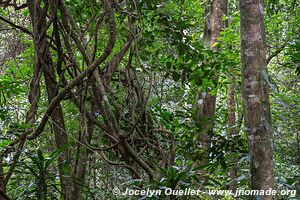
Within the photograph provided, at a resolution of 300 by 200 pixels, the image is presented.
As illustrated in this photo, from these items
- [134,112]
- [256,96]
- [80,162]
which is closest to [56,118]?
[80,162]

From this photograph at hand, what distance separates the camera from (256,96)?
1.66 meters

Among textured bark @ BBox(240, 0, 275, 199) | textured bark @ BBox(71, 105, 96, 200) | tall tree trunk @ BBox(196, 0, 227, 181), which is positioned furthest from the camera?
tall tree trunk @ BBox(196, 0, 227, 181)

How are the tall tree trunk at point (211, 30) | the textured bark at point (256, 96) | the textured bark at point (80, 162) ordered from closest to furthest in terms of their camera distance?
the textured bark at point (256, 96), the textured bark at point (80, 162), the tall tree trunk at point (211, 30)

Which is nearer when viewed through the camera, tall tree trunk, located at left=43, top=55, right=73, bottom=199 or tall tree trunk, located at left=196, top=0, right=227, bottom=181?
tall tree trunk, located at left=43, top=55, right=73, bottom=199

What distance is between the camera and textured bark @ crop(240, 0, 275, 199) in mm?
1618

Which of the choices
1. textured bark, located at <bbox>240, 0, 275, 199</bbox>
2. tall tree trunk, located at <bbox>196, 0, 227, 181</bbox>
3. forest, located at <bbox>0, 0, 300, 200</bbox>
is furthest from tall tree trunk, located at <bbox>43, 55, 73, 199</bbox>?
tall tree trunk, located at <bbox>196, 0, 227, 181</bbox>

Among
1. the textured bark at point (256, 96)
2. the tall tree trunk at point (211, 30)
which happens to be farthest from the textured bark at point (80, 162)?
the tall tree trunk at point (211, 30)

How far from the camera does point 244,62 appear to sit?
171cm

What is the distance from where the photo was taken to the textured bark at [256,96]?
162 cm

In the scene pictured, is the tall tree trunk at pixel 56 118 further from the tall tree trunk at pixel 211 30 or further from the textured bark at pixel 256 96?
the tall tree trunk at pixel 211 30

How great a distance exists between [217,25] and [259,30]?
5.04ft

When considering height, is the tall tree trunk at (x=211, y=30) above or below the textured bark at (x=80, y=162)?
above

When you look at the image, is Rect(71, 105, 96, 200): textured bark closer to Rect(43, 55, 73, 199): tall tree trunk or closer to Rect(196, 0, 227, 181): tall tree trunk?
Rect(43, 55, 73, 199): tall tree trunk

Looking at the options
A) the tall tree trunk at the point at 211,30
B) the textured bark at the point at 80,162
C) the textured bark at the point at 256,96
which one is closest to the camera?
the textured bark at the point at 256,96
